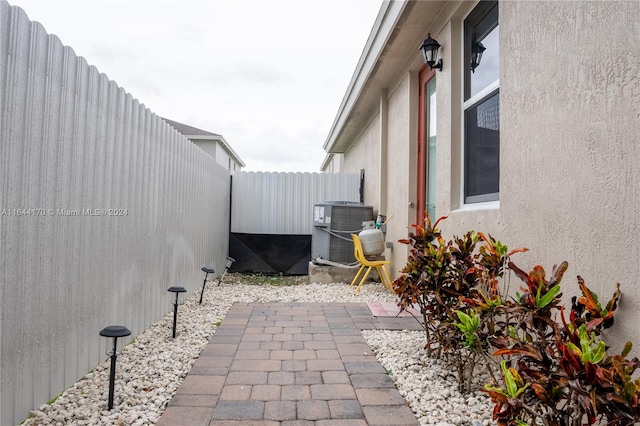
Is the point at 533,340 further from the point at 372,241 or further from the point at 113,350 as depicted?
the point at 372,241

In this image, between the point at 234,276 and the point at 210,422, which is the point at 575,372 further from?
the point at 234,276

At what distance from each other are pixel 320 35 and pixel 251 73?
278 inches

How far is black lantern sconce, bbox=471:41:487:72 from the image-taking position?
3578mm

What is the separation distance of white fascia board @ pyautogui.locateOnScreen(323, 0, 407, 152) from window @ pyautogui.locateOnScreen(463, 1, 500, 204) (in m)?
0.86

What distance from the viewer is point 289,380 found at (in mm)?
2537

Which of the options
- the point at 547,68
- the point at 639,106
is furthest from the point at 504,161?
the point at 639,106

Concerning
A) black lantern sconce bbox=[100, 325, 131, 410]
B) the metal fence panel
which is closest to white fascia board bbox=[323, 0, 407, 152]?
the metal fence panel

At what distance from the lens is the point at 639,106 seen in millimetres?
1574

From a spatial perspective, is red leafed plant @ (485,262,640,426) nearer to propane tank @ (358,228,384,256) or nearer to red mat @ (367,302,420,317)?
red mat @ (367,302,420,317)

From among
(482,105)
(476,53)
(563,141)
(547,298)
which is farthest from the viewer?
(476,53)

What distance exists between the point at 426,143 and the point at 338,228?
7.22ft

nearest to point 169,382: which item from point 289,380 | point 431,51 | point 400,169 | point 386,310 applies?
point 289,380

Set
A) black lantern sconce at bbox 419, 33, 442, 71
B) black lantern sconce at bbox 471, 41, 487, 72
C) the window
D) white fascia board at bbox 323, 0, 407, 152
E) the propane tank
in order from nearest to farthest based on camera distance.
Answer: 1. the window
2. black lantern sconce at bbox 471, 41, 487, 72
3. black lantern sconce at bbox 419, 33, 442, 71
4. white fascia board at bbox 323, 0, 407, 152
5. the propane tank

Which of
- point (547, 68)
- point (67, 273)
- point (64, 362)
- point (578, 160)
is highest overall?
point (547, 68)
